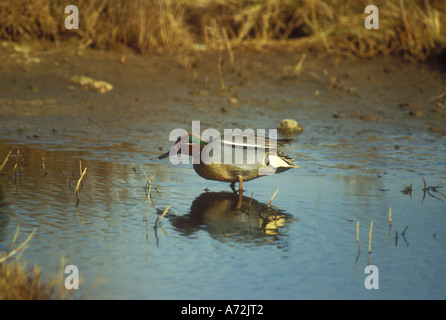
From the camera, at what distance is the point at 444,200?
215 inches

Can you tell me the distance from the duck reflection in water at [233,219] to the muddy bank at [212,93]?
8.35ft

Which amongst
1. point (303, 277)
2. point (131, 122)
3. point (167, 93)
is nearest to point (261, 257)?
point (303, 277)

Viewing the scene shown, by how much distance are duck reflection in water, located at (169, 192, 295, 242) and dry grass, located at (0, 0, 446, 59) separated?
469cm

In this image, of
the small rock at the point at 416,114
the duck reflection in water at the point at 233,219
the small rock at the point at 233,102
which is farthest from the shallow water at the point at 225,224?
the small rock at the point at 233,102

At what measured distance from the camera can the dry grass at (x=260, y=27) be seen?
954 cm

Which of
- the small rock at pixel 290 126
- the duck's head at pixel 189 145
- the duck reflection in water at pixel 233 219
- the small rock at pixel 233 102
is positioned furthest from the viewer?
the small rock at pixel 233 102

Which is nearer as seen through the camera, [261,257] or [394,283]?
[394,283]

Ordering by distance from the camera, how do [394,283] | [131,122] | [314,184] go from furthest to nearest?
[131,122], [314,184], [394,283]

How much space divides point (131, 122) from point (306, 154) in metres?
2.25

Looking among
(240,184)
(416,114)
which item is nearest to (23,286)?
(240,184)

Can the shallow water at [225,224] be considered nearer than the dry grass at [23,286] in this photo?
No

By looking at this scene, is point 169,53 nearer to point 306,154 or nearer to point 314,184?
point 306,154

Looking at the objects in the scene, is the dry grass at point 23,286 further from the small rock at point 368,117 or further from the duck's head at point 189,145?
the small rock at point 368,117

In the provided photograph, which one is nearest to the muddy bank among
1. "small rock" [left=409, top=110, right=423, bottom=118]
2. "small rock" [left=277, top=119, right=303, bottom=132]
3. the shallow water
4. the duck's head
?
"small rock" [left=409, top=110, right=423, bottom=118]
